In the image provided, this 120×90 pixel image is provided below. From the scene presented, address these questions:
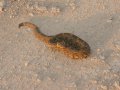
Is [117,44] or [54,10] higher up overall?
[54,10]

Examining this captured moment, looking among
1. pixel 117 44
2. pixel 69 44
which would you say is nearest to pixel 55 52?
pixel 69 44

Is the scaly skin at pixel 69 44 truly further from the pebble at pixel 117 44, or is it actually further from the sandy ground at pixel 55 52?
the pebble at pixel 117 44

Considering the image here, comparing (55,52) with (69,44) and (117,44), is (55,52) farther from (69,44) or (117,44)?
(117,44)

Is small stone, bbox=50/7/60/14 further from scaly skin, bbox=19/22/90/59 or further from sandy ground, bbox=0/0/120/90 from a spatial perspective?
scaly skin, bbox=19/22/90/59

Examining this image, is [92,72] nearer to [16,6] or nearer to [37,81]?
[37,81]


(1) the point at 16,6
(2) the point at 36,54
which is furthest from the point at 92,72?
(1) the point at 16,6

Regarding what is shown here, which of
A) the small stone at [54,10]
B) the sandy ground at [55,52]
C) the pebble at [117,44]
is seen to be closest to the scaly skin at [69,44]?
the sandy ground at [55,52]
